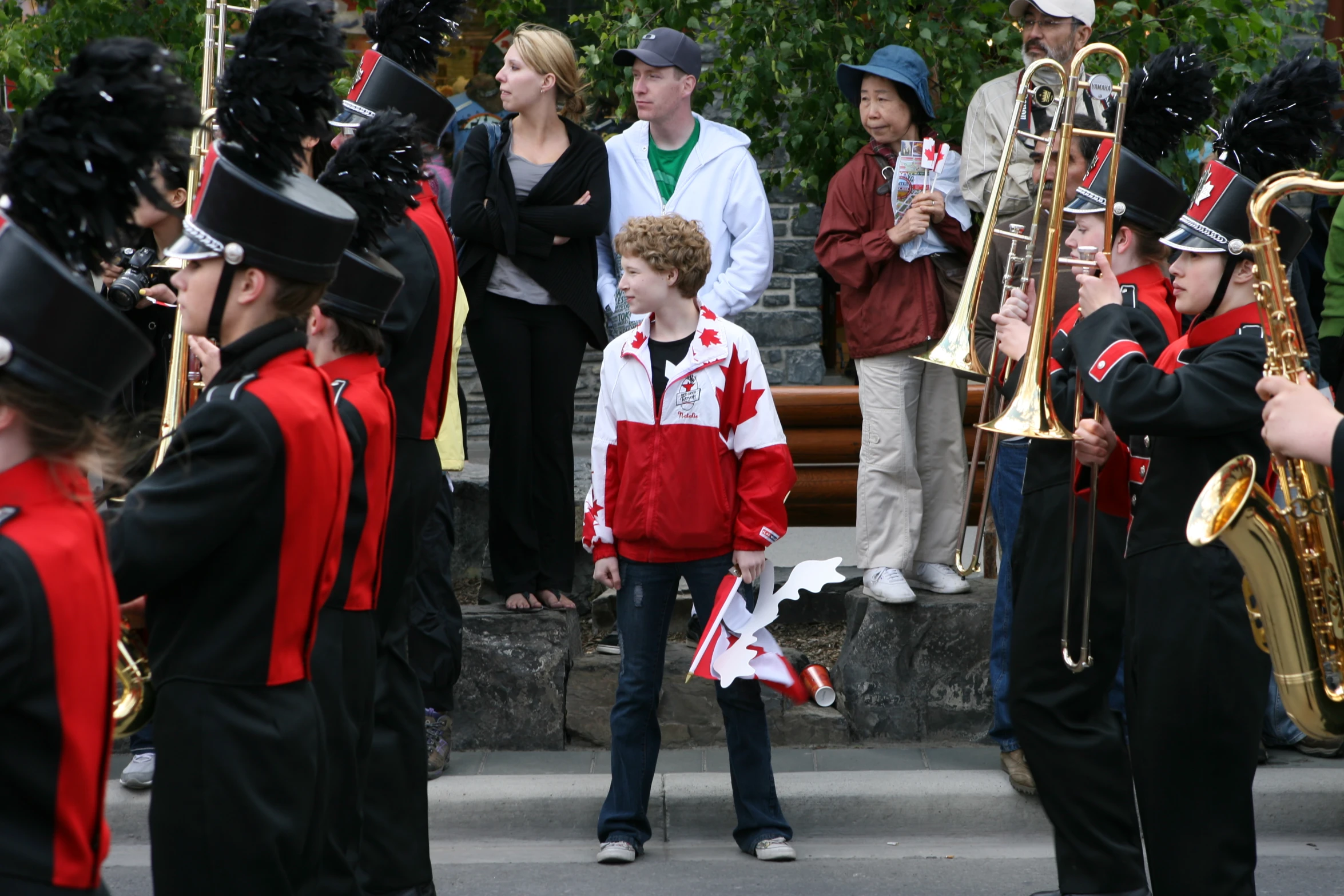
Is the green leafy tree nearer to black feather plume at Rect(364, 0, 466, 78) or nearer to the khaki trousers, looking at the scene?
the khaki trousers

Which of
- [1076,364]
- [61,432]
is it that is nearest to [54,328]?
[61,432]

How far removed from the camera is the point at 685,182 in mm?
5945

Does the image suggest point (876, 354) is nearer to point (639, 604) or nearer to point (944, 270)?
point (944, 270)

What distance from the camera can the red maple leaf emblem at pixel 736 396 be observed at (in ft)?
15.6

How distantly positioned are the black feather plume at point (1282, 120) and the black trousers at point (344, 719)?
2479mm

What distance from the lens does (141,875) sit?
4.73 meters

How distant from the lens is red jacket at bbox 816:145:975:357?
18.9 feet

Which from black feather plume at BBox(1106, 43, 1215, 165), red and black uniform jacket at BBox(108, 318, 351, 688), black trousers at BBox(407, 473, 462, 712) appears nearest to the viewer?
red and black uniform jacket at BBox(108, 318, 351, 688)


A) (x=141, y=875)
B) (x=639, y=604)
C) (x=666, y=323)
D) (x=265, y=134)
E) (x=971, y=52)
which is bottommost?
(x=141, y=875)

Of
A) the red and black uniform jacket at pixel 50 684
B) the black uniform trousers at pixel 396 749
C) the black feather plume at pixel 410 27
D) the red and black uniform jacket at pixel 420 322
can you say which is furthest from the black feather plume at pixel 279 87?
the black feather plume at pixel 410 27

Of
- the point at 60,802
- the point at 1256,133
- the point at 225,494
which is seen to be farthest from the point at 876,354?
the point at 60,802

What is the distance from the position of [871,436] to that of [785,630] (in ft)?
3.55

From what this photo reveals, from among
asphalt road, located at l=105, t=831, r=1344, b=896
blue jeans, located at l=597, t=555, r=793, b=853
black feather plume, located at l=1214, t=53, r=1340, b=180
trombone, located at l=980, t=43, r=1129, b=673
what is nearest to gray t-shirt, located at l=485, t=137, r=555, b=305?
blue jeans, located at l=597, t=555, r=793, b=853

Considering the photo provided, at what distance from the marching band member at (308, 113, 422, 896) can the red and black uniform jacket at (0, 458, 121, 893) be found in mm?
1279
